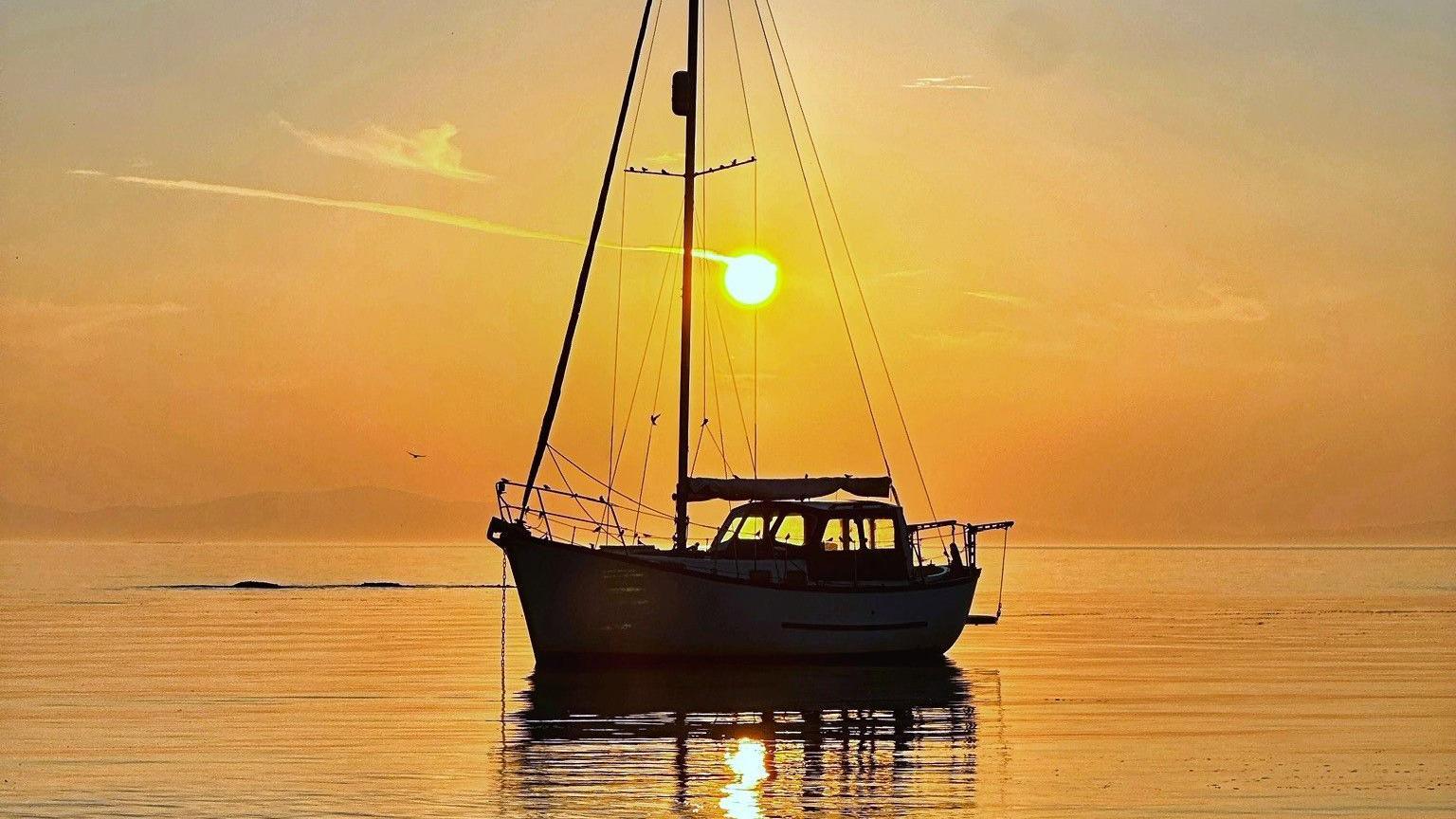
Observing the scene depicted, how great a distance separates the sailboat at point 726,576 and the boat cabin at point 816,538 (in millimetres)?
28

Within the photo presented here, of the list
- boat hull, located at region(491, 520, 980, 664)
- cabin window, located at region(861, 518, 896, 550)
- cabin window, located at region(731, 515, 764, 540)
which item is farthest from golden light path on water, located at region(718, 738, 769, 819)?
cabin window, located at region(861, 518, 896, 550)

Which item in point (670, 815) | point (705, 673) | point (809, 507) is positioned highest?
point (809, 507)

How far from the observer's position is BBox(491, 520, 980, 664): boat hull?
3816cm

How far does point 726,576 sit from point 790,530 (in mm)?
2498

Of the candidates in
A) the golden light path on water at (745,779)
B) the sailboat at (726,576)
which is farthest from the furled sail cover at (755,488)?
the golden light path on water at (745,779)

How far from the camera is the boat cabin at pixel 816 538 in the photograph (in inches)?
1574

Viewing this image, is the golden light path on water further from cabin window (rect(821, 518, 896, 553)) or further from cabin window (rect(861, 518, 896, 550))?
cabin window (rect(861, 518, 896, 550))

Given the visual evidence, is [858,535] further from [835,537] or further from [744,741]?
[744,741]

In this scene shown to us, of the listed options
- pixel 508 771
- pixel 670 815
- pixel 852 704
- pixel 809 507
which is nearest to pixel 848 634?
pixel 809 507

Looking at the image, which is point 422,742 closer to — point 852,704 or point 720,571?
point 852,704

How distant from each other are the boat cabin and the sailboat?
1.1 inches

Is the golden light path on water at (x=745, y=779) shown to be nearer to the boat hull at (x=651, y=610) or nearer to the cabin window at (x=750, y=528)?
the boat hull at (x=651, y=610)

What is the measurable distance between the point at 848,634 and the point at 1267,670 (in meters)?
9.33

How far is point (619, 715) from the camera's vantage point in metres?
30.7
